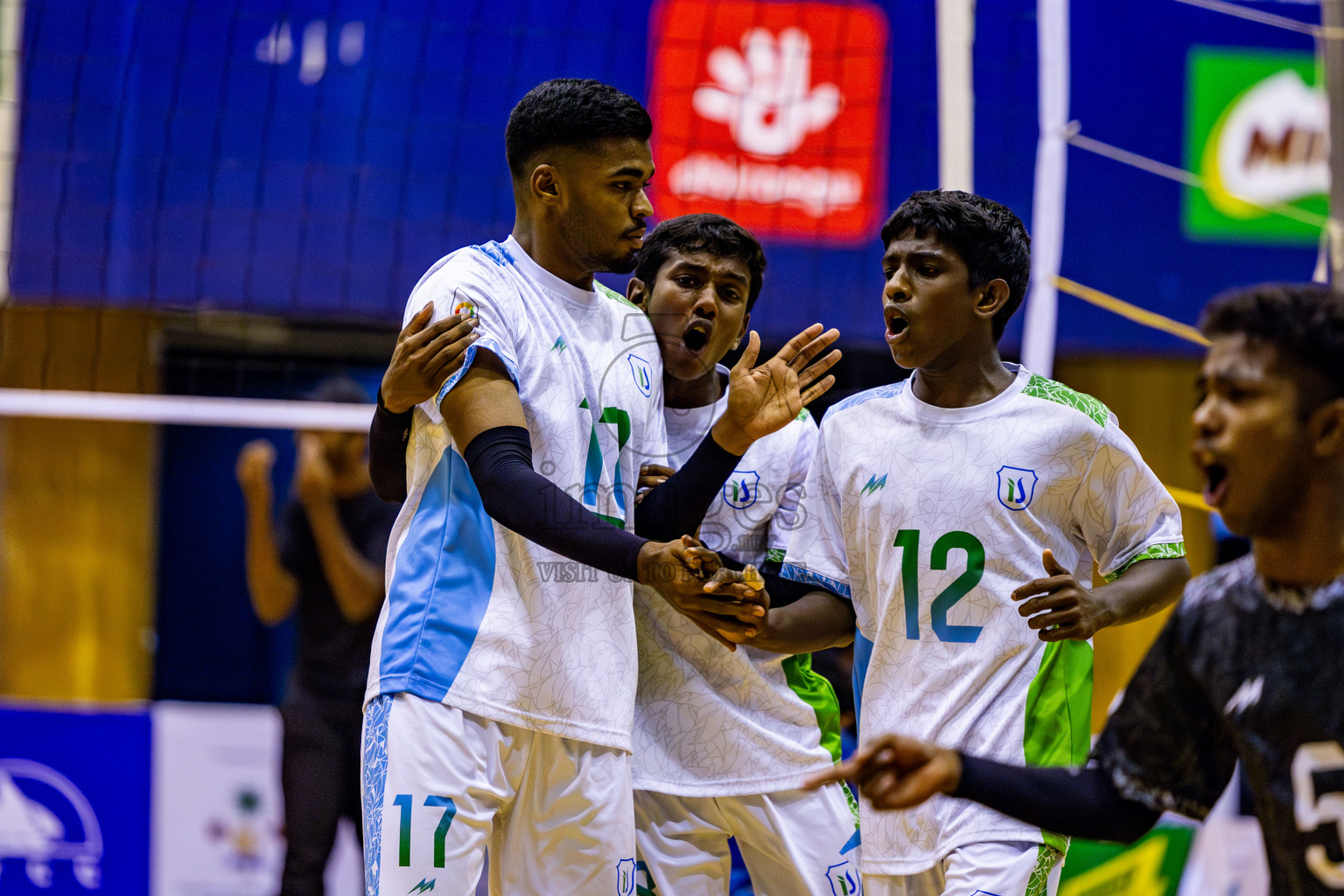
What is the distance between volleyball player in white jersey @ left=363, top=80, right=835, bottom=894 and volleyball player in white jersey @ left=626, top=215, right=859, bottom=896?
37cm

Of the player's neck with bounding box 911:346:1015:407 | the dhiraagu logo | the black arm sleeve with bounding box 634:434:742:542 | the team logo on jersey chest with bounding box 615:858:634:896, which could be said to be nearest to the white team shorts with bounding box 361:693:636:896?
the team logo on jersey chest with bounding box 615:858:634:896

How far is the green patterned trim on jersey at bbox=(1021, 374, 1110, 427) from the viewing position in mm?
3439

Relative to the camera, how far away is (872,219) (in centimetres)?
764

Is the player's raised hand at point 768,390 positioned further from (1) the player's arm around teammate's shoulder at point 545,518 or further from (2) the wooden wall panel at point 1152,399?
(2) the wooden wall panel at point 1152,399

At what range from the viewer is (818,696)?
3938 millimetres

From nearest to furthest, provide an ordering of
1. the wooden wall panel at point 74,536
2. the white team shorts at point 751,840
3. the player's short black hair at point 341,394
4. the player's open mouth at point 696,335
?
the white team shorts at point 751,840
the player's open mouth at point 696,335
the player's short black hair at point 341,394
the wooden wall panel at point 74,536

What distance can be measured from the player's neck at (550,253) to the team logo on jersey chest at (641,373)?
219 millimetres

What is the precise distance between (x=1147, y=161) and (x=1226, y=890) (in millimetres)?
3706

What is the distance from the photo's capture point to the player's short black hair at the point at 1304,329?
2162mm

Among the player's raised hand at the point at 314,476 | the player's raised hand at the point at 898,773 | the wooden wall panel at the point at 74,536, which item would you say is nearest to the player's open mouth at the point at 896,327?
the player's raised hand at the point at 898,773

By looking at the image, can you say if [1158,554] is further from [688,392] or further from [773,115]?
[773,115]

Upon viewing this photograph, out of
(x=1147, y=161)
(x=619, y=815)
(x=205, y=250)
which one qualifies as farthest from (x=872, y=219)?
(x=619, y=815)

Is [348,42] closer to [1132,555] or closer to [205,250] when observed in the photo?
[205,250]

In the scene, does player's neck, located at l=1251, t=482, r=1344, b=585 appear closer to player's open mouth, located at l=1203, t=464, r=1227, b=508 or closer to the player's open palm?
player's open mouth, located at l=1203, t=464, r=1227, b=508
